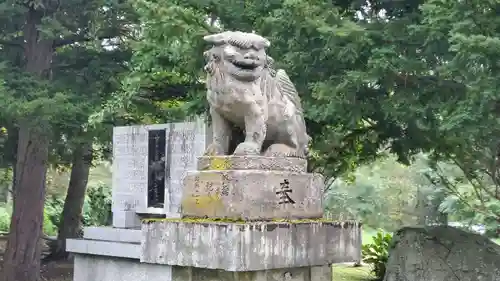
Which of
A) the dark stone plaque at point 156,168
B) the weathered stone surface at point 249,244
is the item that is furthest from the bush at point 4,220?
the weathered stone surface at point 249,244

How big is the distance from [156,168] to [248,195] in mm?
5406

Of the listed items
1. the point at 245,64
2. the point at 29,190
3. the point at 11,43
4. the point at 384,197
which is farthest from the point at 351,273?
the point at 384,197

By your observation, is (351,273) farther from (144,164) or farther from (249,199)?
(249,199)

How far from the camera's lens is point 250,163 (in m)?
5.00

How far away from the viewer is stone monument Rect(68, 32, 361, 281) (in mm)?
4727

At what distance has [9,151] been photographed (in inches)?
516

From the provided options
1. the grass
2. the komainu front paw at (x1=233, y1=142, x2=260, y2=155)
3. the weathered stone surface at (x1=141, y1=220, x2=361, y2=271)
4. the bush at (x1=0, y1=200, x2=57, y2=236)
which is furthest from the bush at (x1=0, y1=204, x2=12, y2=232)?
the komainu front paw at (x1=233, y1=142, x2=260, y2=155)

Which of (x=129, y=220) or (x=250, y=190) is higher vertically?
(x=250, y=190)

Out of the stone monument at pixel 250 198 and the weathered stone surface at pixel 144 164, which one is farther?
the weathered stone surface at pixel 144 164

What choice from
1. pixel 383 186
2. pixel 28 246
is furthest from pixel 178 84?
pixel 383 186

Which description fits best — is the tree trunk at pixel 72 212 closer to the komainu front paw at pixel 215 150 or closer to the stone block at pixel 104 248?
the stone block at pixel 104 248

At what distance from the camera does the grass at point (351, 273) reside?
13.4 meters

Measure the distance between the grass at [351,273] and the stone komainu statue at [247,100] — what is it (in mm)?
8258

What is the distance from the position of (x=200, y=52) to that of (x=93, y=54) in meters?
3.98
